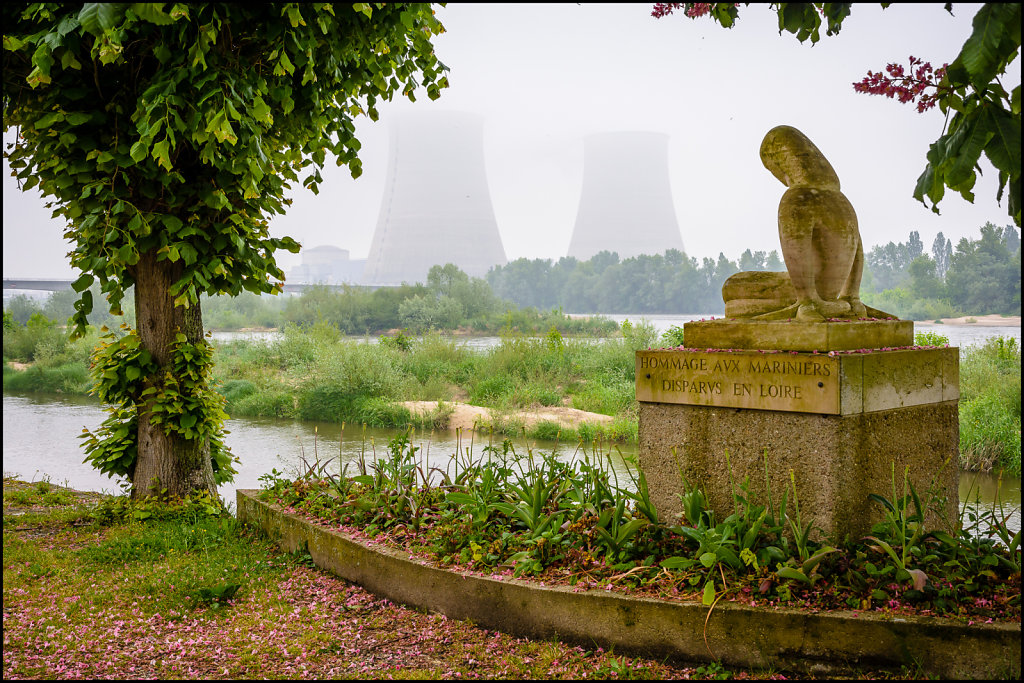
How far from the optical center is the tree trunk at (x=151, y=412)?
5719 millimetres

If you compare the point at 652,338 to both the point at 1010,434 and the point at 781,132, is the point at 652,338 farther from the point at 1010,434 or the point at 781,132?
the point at 781,132

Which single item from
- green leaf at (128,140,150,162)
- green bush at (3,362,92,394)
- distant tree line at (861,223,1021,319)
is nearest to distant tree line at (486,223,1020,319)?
distant tree line at (861,223,1021,319)

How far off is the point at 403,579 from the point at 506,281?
2726 centimetres

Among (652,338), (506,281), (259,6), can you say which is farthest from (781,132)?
(506,281)

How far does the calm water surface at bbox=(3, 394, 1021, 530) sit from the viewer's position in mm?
8203

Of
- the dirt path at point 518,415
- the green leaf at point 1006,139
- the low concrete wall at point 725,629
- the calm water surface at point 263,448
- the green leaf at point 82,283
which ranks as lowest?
the calm water surface at point 263,448

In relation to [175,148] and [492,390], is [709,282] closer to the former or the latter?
[492,390]

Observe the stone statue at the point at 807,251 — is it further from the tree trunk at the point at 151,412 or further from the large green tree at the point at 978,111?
the tree trunk at the point at 151,412

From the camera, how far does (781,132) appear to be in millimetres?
3988

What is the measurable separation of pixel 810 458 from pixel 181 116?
165 inches

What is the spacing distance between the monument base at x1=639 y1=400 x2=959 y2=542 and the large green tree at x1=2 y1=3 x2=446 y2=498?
296cm

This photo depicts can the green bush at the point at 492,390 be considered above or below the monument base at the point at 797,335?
below

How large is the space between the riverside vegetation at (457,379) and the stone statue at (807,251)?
6.08 metres

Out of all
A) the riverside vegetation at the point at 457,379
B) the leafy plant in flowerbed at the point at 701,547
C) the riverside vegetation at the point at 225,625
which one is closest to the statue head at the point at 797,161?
the leafy plant in flowerbed at the point at 701,547
